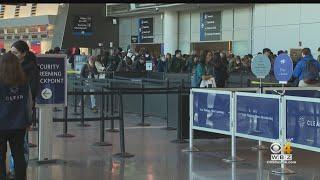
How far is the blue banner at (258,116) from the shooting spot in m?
8.92

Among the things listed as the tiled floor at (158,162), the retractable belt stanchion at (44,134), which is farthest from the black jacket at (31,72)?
the retractable belt stanchion at (44,134)

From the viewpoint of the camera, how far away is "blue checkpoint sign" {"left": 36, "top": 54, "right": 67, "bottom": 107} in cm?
943

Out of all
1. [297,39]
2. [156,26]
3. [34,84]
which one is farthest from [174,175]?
[156,26]

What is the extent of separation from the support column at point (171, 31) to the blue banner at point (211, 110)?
22566 mm

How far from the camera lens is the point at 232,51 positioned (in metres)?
28.9

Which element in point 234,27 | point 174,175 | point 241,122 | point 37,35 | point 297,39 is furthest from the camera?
point 37,35

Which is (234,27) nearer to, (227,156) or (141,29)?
(141,29)

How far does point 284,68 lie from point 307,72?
3485 mm

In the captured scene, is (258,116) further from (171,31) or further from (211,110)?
(171,31)

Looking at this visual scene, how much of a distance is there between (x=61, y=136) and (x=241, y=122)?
4755 millimetres

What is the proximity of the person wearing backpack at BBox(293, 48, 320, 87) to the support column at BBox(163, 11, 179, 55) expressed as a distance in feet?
63.5

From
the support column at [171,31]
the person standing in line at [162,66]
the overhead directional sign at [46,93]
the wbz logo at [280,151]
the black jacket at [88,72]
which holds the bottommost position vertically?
the wbz logo at [280,151]

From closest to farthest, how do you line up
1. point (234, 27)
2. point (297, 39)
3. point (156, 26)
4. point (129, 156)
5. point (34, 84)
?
point (34, 84) < point (129, 156) < point (297, 39) < point (234, 27) < point (156, 26)

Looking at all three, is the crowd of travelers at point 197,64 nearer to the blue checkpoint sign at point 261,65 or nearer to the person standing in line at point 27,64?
the blue checkpoint sign at point 261,65
